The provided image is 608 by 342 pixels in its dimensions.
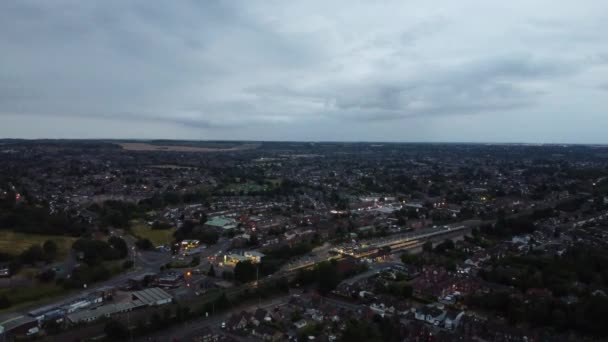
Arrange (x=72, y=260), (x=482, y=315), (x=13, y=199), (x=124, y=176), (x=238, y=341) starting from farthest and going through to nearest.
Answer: (x=124, y=176)
(x=13, y=199)
(x=72, y=260)
(x=482, y=315)
(x=238, y=341)

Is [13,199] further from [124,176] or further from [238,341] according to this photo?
[238,341]

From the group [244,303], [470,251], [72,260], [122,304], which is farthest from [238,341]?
[470,251]

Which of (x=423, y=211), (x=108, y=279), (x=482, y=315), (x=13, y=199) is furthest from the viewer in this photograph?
(x=423, y=211)

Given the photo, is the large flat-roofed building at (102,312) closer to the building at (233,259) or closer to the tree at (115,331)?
the tree at (115,331)

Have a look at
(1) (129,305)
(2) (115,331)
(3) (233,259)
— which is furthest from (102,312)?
(3) (233,259)

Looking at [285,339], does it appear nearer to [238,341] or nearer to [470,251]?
[238,341]

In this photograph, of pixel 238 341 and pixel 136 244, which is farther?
pixel 136 244
